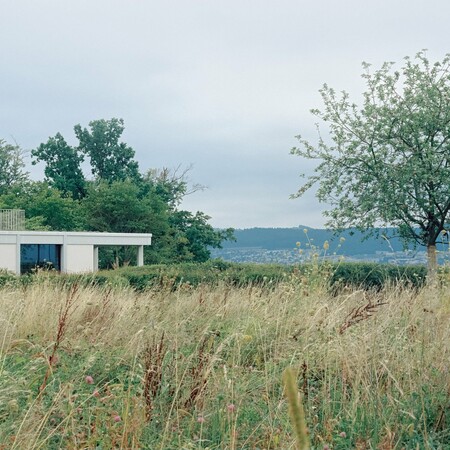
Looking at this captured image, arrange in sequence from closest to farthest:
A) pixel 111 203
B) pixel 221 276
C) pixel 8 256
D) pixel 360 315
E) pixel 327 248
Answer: pixel 360 315 → pixel 327 248 → pixel 221 276 → pixel 8 256 → pixel 111 203

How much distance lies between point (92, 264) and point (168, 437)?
35.6 metres

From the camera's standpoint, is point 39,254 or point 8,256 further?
point 39,254

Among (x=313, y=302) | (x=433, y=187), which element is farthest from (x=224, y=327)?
(x=433, y=187)

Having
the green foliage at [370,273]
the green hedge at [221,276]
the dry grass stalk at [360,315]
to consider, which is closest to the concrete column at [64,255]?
the green hedge at [221,276]

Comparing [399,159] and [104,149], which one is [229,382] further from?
[104,149]

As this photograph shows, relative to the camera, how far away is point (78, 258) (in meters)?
38.3

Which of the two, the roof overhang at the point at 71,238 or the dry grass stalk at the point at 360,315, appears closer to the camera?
the dry grass stalk at the point at 360,315

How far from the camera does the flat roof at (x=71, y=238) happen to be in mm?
35875

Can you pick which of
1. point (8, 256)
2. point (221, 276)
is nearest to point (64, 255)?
point (8, 256)

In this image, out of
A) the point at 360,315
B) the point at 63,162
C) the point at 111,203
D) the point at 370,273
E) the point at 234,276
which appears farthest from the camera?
the point at 63,162

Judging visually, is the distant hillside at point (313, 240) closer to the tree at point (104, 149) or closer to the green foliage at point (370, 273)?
the green foliage at point (370, 273)

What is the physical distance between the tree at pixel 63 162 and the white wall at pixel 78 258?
13.1m

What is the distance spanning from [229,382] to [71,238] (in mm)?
34729

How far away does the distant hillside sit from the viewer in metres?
12.4
